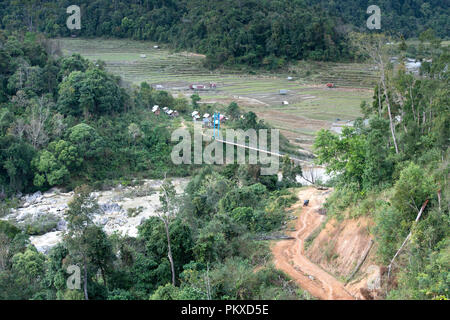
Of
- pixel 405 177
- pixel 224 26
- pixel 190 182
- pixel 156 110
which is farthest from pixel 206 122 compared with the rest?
pixel 224 26

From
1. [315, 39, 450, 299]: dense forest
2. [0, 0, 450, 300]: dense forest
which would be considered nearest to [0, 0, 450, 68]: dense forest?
[0, 0, 450, 300]: dense forest

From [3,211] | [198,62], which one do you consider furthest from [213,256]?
[198,62]

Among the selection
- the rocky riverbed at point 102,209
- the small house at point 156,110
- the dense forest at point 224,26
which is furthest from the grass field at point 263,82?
the rocky riverbed at point 102,209

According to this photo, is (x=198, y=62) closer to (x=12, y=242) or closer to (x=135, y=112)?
(x=135, y=112)

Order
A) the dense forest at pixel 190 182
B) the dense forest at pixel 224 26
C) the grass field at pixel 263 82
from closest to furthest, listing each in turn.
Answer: the dense forest at pixel 190 182 → the grass field at pixel 263 82 → the dense forest at pixel 224 26

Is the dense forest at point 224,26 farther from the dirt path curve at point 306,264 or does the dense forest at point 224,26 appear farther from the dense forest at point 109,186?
the dirt path curve at point 306,264

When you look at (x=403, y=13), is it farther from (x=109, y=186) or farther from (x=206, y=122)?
(x=109, y=186)
